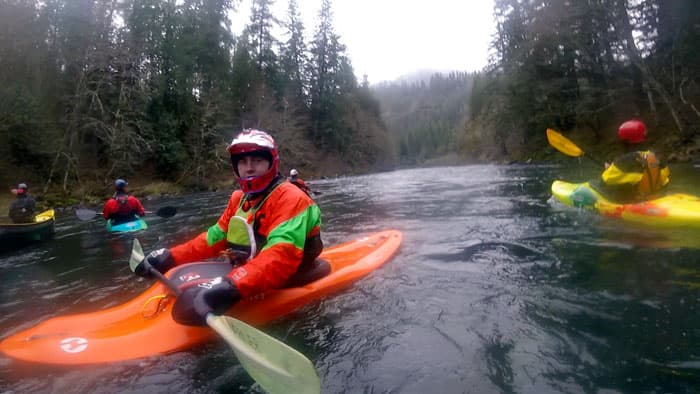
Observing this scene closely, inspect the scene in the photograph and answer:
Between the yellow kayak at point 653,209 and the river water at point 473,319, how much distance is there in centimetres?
27

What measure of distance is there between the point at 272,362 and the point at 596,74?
3204 centimetres

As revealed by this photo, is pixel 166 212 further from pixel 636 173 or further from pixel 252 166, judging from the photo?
pixel 636 173

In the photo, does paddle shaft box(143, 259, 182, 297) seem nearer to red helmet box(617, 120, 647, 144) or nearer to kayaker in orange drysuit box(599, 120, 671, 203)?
kayaker in orange drysuit box(599, 120, 671, 203)

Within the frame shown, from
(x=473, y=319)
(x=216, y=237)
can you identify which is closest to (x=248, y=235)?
(x=216, y=237)

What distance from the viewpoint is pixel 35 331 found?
10.4 ft

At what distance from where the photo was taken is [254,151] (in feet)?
11.1

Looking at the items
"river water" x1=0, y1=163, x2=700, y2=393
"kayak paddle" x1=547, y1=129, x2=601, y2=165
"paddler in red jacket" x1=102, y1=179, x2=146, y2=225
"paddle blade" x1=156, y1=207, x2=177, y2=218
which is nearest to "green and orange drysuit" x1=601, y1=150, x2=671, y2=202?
"river water" x1=0, y1=163, x2=700, y2=393

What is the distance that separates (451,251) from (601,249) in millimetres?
1761

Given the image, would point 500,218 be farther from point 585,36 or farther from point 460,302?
point 585,36

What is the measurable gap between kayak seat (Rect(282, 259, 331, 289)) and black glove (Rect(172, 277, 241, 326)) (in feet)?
3.41

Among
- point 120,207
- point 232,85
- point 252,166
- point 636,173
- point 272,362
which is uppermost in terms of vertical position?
point 232,85

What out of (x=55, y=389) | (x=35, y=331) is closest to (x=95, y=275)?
(x=35, y=331)

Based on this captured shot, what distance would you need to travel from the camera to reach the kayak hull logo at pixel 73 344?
9.34ft

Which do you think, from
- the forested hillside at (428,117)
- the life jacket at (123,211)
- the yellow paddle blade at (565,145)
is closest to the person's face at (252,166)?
the life jacket at (123,211)
